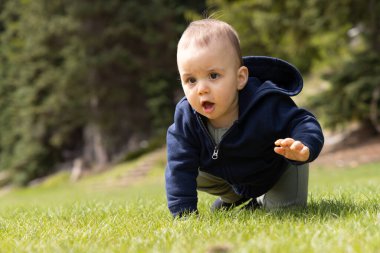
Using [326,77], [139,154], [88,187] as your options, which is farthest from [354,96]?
[139,154]

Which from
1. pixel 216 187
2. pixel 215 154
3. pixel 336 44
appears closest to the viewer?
pixel 215 154

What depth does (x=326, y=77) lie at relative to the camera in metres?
15.8

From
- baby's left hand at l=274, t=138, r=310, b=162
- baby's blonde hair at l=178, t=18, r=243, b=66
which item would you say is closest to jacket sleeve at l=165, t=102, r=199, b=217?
baby's blonde hair at l=178, t=18, r=243, b=66

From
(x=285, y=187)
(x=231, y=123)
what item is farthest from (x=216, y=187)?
(x=231, y=123)

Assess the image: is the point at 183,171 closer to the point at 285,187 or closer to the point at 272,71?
the point at 285,187

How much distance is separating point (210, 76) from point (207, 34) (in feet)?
0.89

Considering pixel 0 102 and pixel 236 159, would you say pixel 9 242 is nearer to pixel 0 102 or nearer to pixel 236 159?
pixel 236 159

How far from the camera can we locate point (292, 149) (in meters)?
2.79

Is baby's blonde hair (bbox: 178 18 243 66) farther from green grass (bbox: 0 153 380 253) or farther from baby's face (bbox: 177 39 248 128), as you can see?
green grass (bbox: 0 153 380 253)

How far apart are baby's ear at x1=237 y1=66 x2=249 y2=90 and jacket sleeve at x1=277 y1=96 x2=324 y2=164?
0.92 feet

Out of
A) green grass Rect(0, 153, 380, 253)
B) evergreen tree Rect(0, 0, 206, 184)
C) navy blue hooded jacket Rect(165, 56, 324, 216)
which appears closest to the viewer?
green grass Rect(0, 153, 380, 253)

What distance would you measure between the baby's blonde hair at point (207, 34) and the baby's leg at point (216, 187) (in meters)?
0.94

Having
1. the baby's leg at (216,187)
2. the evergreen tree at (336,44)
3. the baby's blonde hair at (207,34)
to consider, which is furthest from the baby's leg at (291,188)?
the evergreen tree at (336,44)

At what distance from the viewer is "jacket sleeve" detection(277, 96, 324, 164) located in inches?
117
